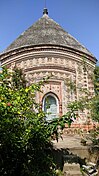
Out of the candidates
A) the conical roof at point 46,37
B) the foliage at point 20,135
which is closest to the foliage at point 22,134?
the foliage at point 20,135

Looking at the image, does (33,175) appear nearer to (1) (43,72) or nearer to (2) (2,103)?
(2) (2,103)

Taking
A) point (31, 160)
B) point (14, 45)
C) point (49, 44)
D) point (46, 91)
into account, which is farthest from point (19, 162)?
point (14, 45)

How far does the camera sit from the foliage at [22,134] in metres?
5.93

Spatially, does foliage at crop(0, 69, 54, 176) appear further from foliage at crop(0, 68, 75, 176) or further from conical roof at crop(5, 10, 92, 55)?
conical roof at crop(5, 10, 92, 55)

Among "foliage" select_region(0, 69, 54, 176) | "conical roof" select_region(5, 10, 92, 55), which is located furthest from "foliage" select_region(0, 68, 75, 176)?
"conical roof" select_region(5, 10, 92, 55)

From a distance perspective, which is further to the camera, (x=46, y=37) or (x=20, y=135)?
(x=46, y=37)

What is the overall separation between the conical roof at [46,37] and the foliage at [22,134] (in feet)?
32.1

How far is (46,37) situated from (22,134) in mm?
11387

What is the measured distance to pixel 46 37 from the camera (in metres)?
16.8

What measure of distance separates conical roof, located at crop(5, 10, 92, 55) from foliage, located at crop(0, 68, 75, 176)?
32.1 feet

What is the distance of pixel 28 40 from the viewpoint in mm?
16797

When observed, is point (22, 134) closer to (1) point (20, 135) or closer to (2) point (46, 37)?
(1) point (20, 135)

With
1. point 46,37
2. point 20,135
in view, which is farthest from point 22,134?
point 46,37

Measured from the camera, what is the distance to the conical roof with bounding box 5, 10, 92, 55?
16469 mm
